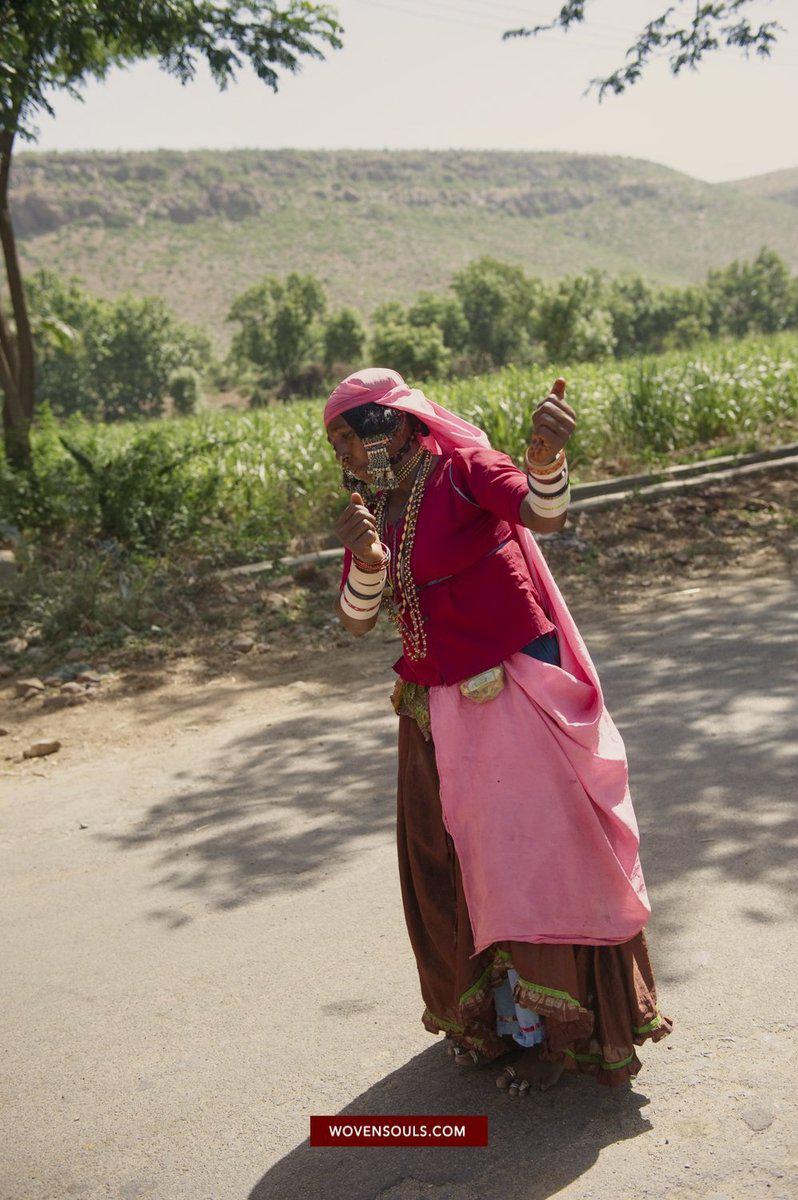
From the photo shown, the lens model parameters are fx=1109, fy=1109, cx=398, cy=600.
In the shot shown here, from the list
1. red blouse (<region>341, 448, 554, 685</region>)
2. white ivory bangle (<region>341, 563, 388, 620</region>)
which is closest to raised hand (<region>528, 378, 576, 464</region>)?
red blouse (<region>341, 448, 554, 685</region>)

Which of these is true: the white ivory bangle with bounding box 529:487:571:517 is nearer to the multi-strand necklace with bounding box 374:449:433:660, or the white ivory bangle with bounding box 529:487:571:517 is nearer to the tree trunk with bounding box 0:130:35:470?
the multi-strand necklace with bounding box 374:449:433:660

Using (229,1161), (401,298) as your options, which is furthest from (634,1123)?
(401,298)

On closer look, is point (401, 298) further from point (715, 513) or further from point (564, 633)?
point (564, 633)

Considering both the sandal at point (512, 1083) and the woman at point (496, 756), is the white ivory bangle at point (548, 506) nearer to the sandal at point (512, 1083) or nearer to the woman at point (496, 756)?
the woman at point (496, 756)

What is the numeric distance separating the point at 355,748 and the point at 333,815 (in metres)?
0.93

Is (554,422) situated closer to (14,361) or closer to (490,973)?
(490,973)

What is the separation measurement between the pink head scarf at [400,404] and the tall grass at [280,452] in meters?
7.06

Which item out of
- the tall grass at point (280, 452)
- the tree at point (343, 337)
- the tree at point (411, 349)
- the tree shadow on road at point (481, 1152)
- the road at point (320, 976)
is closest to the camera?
the tree shadow on road at point (481, 1152)

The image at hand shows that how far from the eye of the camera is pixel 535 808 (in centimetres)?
275

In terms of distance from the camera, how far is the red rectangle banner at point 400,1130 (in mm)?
2766

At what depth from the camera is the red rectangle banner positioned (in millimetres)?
2766

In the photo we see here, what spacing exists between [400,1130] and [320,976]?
0.86m

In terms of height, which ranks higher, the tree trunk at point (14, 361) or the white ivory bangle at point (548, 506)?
the tree trunk at point (14, 361)

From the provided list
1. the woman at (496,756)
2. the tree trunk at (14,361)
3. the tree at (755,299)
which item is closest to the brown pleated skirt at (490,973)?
the woman at (496,756)
